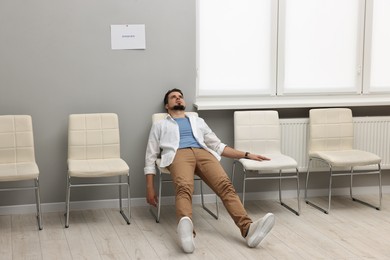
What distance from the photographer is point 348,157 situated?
5.19 metres

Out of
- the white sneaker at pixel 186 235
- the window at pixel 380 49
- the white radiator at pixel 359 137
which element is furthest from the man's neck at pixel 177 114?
the window at pixel 380 49

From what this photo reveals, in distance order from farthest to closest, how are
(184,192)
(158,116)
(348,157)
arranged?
(348,157) → (158,116) → (184,192)

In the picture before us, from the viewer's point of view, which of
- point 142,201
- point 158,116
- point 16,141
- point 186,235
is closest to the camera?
point 186,235

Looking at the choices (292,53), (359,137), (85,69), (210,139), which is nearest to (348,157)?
(359,137)

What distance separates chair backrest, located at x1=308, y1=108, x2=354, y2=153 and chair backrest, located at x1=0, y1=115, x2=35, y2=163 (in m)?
2.45

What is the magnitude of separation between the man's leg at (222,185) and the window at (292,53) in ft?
2.25

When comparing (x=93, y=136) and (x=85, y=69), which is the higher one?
(x=85, y=69)

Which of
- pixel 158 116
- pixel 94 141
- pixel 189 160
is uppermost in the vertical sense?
pixel 158 116

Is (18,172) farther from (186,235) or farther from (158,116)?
(186,235)

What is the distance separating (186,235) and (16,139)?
1.70m

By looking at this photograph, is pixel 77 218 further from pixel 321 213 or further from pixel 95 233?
pixel 321 213

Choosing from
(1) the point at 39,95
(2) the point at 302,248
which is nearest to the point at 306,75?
(2) the point at 302,248

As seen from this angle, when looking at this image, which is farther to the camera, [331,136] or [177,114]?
[331,136]

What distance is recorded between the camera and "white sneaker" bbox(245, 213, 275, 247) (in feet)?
13.5
